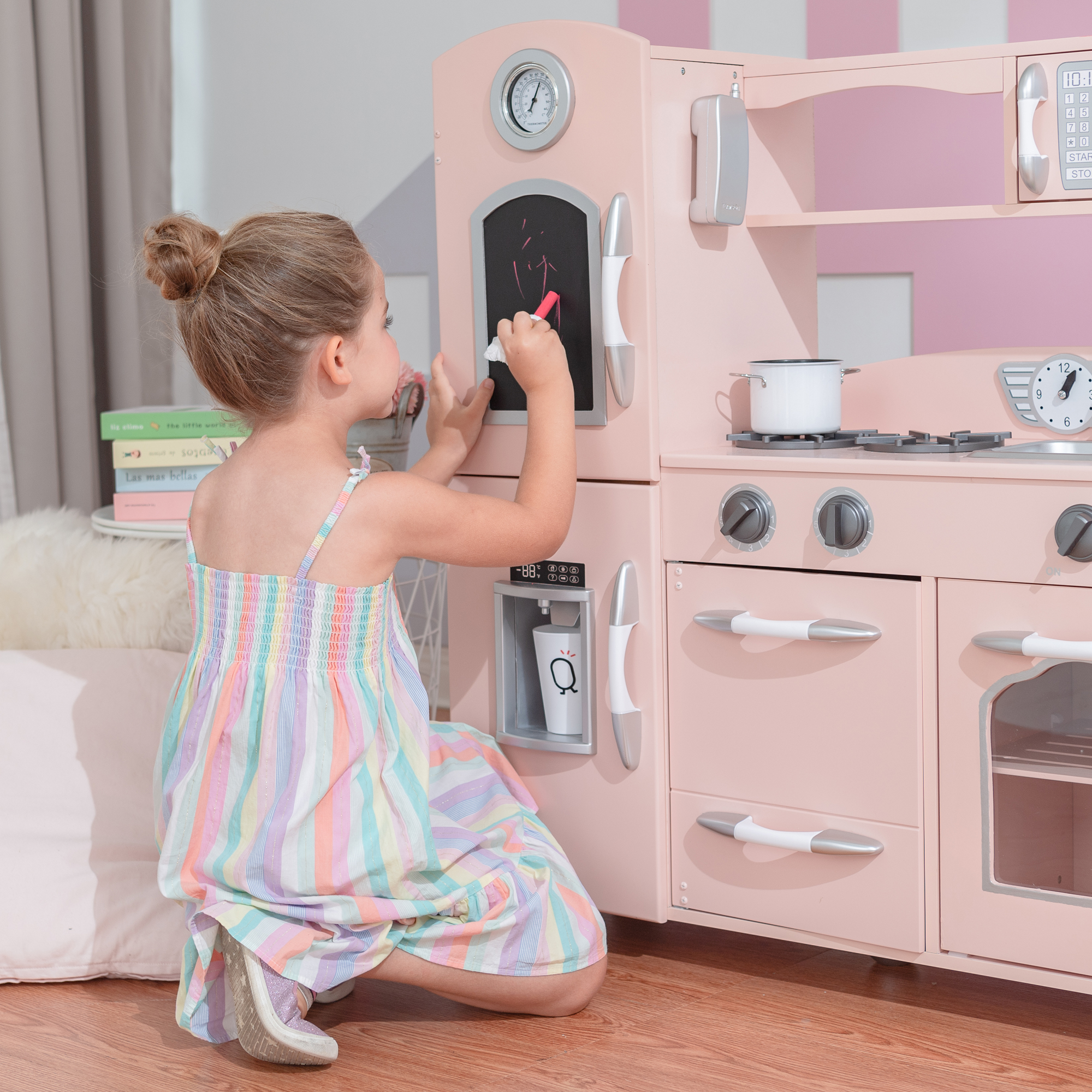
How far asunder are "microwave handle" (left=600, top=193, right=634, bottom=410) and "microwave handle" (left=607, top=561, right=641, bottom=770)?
0.23m

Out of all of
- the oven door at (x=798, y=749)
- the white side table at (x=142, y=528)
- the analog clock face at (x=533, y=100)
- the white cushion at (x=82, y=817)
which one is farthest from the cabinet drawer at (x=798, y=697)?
the white side table at (x=142, y=528)

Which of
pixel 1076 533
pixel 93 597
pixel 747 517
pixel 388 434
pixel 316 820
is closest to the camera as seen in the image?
pixel 1076 533

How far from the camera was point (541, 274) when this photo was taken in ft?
5.25

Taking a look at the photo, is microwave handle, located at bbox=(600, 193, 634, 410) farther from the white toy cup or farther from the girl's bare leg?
the girl's bare leg

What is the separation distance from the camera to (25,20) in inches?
96.5

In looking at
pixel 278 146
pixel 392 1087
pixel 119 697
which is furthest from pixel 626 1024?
pixel 278 146

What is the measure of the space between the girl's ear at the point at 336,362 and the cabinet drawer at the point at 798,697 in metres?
0.45

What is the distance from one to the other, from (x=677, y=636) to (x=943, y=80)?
716mm

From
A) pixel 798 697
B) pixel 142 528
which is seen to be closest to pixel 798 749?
pixel 798 697

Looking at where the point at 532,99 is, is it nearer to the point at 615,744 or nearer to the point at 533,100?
the point at 533,100

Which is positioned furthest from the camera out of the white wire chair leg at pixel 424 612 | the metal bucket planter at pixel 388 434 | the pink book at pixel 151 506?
the white wire chair leg at pixel 424 612

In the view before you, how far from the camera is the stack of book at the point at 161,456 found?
2.16 meters

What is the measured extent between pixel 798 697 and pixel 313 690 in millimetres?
543

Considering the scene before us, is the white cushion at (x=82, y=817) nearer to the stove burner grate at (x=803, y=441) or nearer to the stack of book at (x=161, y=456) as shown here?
the stack of book at (x=161, y=456)
